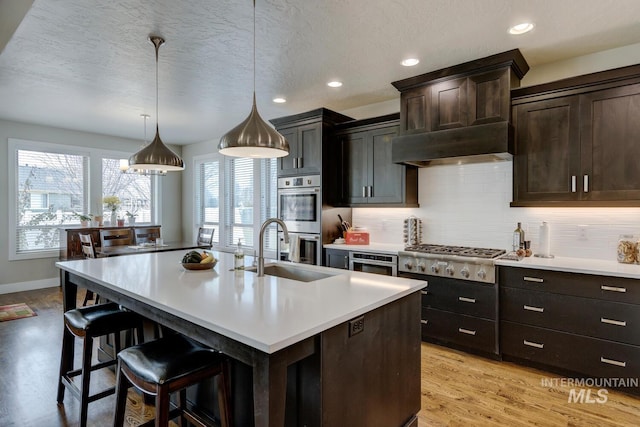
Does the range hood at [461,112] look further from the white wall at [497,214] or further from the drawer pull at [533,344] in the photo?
the drawer pull at [533,344]

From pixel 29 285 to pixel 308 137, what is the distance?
517 centimetres

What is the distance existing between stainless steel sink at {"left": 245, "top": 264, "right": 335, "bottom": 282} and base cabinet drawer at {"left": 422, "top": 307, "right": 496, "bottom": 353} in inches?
58.4

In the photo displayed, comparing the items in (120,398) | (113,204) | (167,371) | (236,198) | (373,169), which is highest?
(373,169)

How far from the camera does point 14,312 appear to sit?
4.37m

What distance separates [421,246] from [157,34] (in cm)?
313

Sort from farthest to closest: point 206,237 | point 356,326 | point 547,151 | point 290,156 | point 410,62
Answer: point 206,237
point 290,156
point 410,62
point 547,151
point 356,326

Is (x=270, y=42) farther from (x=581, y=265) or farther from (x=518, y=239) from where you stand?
(x=581, y=265)

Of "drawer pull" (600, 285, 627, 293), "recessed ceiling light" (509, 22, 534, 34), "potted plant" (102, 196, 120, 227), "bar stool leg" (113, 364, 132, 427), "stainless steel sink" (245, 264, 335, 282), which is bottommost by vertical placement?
"bar stool leg" (113, 364, 132, 427)

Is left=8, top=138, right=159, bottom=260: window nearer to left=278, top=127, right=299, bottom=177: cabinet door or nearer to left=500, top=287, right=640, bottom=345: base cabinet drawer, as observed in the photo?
left=278, top=127, right=299, bottom=177: cabinet door

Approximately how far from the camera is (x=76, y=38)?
2.74 metres

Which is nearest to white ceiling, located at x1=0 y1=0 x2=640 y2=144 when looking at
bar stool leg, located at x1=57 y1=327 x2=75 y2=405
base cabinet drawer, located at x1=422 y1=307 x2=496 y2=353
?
bar stool leg, located at x1=57 y1=327 x2=75 y2=405

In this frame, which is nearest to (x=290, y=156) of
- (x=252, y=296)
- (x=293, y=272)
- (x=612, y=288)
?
(x=293, y=272)

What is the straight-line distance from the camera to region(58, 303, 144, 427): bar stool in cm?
204

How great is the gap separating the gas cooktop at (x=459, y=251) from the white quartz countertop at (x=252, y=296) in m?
1.38
